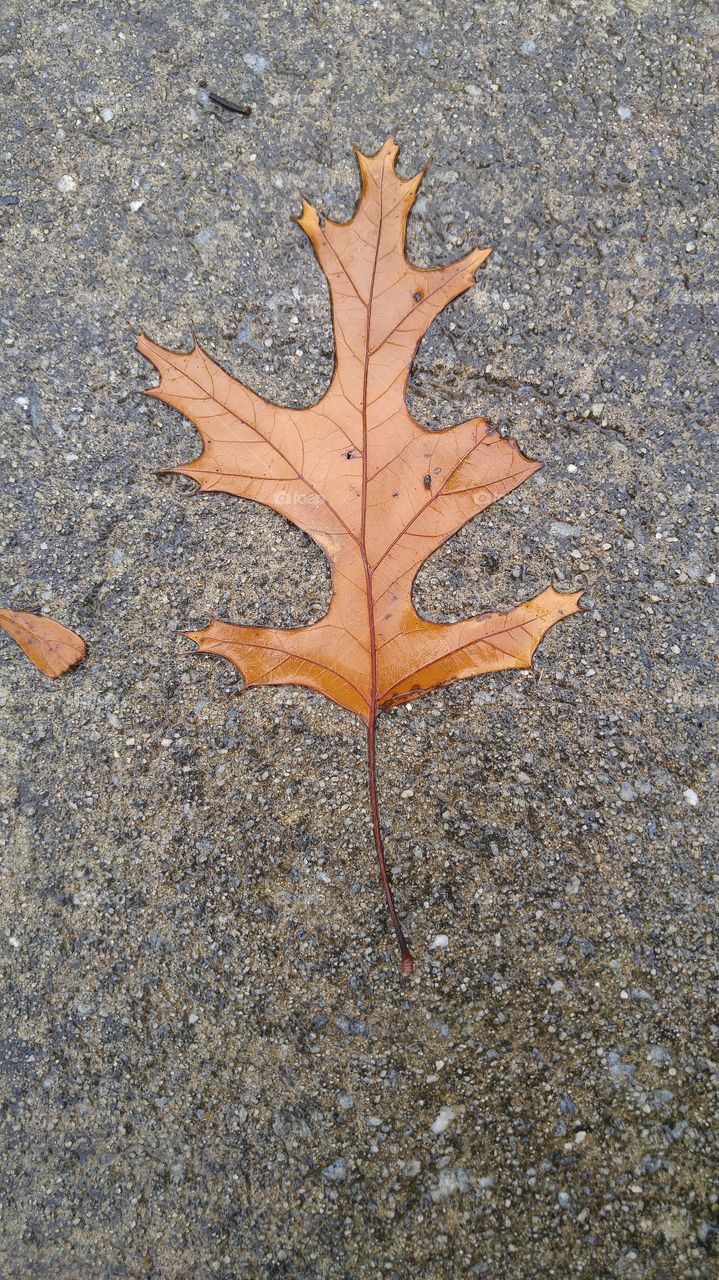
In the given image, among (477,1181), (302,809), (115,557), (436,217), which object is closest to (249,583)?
(115,557)

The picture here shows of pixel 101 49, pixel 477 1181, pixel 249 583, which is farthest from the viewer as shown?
pixel 101 49

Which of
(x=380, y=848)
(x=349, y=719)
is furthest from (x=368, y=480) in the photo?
(x=380, y=848)

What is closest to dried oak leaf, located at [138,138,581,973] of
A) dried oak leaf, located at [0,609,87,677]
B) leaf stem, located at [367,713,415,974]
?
leaf stem, located at [367,713,415,974]

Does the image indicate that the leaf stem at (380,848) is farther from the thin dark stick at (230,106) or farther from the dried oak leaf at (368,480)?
the thin dark stick at (230,106)

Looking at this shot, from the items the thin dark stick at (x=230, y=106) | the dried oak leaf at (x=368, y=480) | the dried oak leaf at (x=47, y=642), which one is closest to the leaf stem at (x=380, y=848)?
the dried oak leaf at (x=368, y=480)

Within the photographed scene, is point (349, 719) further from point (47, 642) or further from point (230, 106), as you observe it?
point (230, 106)

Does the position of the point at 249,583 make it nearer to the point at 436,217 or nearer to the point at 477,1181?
the point at 436,217

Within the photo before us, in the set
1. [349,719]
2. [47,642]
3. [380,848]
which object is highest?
[47,642]
